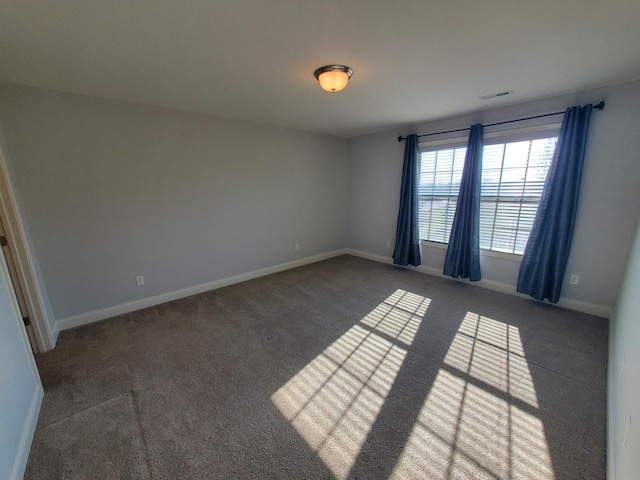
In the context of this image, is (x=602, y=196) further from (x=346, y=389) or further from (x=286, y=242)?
(x=286, y=242)

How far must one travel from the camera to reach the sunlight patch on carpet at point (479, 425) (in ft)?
4.24

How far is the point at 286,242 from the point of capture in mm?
4402

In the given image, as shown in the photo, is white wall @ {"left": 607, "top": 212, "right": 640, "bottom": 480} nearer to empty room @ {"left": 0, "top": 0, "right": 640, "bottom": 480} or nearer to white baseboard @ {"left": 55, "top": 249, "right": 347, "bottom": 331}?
empty room @ {"left": 0, "top": 0, "right": 640, "bottom": 480}

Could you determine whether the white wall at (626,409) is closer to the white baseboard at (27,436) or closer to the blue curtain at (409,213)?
the blue curtain at (409,213)

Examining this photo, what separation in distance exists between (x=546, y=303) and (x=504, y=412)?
2.13 m

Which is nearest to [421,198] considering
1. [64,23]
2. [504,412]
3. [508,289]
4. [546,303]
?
[508,289]

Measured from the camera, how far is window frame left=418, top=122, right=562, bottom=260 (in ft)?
9.41

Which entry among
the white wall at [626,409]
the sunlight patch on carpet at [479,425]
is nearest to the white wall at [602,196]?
the white wall at [626,409]

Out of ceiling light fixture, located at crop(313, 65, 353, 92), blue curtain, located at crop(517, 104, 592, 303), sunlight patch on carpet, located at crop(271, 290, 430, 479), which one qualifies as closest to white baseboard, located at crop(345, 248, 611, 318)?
blue curtain, located at crop(517, 104, 592, 303)

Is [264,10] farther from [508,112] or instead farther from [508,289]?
[508,289]

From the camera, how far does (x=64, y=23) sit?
1.43 m

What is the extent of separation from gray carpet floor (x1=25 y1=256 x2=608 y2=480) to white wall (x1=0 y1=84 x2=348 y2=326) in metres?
0.57

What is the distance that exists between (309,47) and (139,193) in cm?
245

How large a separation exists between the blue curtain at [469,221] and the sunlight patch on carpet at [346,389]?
140 cm
